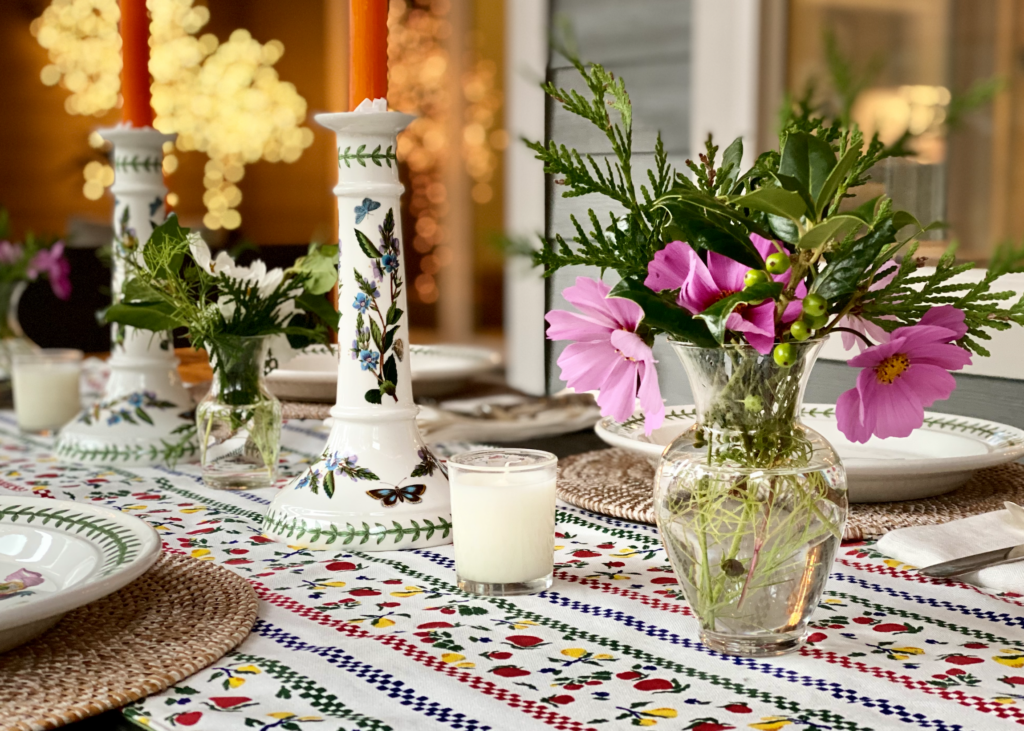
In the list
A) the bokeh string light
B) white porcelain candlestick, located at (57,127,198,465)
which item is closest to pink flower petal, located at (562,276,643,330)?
white porcelain candlestick, located at (57,127,198,465)

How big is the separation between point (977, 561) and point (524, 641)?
32 centimetres

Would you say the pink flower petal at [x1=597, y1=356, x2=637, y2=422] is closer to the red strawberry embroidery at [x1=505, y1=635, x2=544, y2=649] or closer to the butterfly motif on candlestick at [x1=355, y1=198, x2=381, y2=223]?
the red strawberry embroidery at [x1=505, y1=635, x2=544, y2=649]

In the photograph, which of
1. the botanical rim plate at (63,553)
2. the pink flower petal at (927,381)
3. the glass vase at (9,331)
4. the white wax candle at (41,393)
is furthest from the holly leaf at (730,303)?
the glass vase at (9,331)

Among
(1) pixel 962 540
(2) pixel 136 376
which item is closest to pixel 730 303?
(1) pixel 962 540

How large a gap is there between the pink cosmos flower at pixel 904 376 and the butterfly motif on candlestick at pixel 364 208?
1.29 ft

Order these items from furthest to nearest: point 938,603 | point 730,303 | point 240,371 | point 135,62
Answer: point 135,62 < point 240,371 < point 938,603 < point 730,303

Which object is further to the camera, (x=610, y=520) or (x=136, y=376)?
(x=136, y=376)

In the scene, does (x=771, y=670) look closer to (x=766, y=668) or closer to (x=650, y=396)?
(x=766, y=668)

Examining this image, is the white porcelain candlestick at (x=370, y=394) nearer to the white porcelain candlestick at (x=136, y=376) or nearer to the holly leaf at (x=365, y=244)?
the holly leaf at (x=365, y=244)

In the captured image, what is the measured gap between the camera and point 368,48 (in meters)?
0.83

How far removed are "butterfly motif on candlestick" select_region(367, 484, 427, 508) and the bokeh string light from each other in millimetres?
6581

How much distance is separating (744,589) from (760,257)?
0.17 m

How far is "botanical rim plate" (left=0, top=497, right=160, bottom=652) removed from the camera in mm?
570

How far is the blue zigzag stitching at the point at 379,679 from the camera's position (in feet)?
1.64
